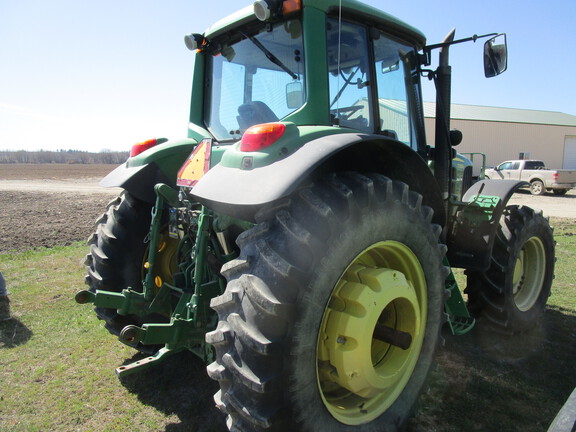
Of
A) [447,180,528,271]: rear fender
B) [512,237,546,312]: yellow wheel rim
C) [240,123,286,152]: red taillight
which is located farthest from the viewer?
[512,237,546,312]: yellow wheel rim

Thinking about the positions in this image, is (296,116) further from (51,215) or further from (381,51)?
(51,215)

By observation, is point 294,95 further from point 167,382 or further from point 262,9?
point 167,382

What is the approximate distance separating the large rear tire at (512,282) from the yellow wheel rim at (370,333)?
4.57ft

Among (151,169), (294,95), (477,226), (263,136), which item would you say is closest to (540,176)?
(477,226)

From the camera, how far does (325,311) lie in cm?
188

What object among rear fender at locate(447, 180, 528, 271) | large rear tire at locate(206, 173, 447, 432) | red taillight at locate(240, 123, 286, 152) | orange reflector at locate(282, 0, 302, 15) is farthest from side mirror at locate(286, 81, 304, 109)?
rear fender at locate(447, 180, 528, 271)

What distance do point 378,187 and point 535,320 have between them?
271 centimetres

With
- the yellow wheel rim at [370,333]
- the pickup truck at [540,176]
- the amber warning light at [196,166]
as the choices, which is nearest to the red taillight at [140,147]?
the amber warning light at [196,166]

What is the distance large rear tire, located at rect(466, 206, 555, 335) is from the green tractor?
15 mm

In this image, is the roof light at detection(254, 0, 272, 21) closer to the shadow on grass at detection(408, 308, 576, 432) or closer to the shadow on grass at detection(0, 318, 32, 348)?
the shadow on grass at detection(408, 308, 576, 432)

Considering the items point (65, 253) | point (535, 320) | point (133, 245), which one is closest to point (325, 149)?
point (133, 245)

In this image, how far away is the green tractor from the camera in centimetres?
168

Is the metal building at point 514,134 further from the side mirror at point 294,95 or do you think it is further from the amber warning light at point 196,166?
the amber warning light at point 196,166

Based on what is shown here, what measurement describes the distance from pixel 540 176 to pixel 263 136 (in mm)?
20001
